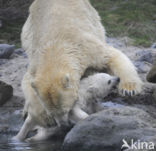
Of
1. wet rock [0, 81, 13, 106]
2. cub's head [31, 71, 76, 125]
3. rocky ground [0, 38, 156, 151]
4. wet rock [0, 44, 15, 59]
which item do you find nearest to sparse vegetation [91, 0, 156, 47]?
rocky ground [0, 38, 156, 151]

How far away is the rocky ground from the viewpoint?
19.7 ft

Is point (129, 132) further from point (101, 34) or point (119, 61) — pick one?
point (101, 34)

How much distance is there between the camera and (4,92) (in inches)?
361

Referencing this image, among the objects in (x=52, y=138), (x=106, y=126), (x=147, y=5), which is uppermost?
(x=106, y=126)

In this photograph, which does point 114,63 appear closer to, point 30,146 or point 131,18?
point 30,146

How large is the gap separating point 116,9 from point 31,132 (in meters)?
8.06

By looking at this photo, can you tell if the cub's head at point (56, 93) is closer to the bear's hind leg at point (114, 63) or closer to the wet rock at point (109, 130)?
the wet rock at point (109, 130)

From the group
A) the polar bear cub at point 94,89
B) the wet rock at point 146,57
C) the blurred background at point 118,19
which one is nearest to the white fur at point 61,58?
the polar bear cub at point 94,89

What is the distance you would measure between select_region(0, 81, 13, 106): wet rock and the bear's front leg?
6.46 feet

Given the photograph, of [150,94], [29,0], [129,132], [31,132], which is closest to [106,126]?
[129,132]

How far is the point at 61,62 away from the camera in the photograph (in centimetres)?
738

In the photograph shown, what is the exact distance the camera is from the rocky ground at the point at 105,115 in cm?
599

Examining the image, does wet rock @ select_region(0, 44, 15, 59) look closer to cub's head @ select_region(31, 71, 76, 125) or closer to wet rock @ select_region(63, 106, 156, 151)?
cub's head @ select_region(31, 71, 76, 125)

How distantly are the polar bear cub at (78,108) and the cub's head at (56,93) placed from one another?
0.26 metres
